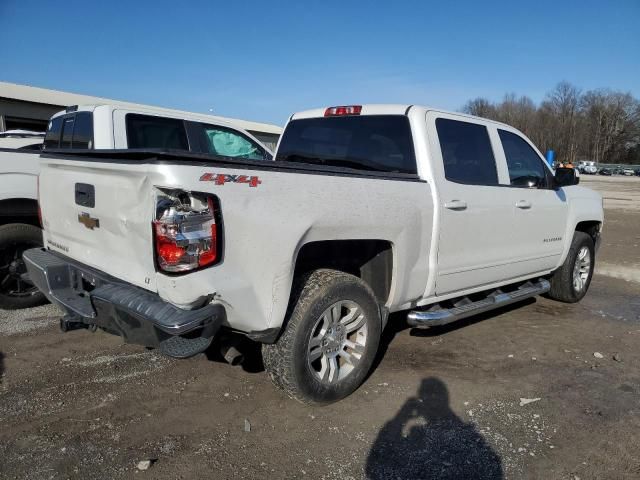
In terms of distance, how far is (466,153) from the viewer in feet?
14.3

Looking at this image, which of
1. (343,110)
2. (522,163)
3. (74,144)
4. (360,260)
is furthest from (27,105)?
(360,260)

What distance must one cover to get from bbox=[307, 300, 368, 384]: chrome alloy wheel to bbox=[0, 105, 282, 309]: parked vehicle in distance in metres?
2.72

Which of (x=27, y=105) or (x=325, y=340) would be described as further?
(x=27, y=105)

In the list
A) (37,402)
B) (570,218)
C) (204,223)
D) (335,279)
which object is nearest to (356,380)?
(335,279)

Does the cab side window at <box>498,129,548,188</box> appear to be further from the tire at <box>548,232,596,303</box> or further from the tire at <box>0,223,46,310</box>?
the tire at <box>0,223,46,310</box>

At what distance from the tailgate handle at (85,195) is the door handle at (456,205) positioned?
2.46 metres

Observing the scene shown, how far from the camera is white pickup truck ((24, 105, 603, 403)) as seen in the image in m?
2.59

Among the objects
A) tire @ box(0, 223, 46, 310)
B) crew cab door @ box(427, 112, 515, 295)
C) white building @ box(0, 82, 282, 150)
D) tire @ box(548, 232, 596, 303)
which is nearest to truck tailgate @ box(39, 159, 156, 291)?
tire @ box(0, 223, 46, 310)

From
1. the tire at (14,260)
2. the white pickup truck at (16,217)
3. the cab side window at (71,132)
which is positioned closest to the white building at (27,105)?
the cab side window at (71,132)

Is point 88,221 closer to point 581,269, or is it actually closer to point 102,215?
point 102,215

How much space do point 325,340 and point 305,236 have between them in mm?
792

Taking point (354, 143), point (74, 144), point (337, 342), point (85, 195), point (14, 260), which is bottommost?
point (337, 342)

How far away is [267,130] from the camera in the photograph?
3266cm

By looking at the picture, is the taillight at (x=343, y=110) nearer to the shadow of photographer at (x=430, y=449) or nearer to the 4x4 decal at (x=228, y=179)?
the 4x4 decal at (x=228, y=179)
